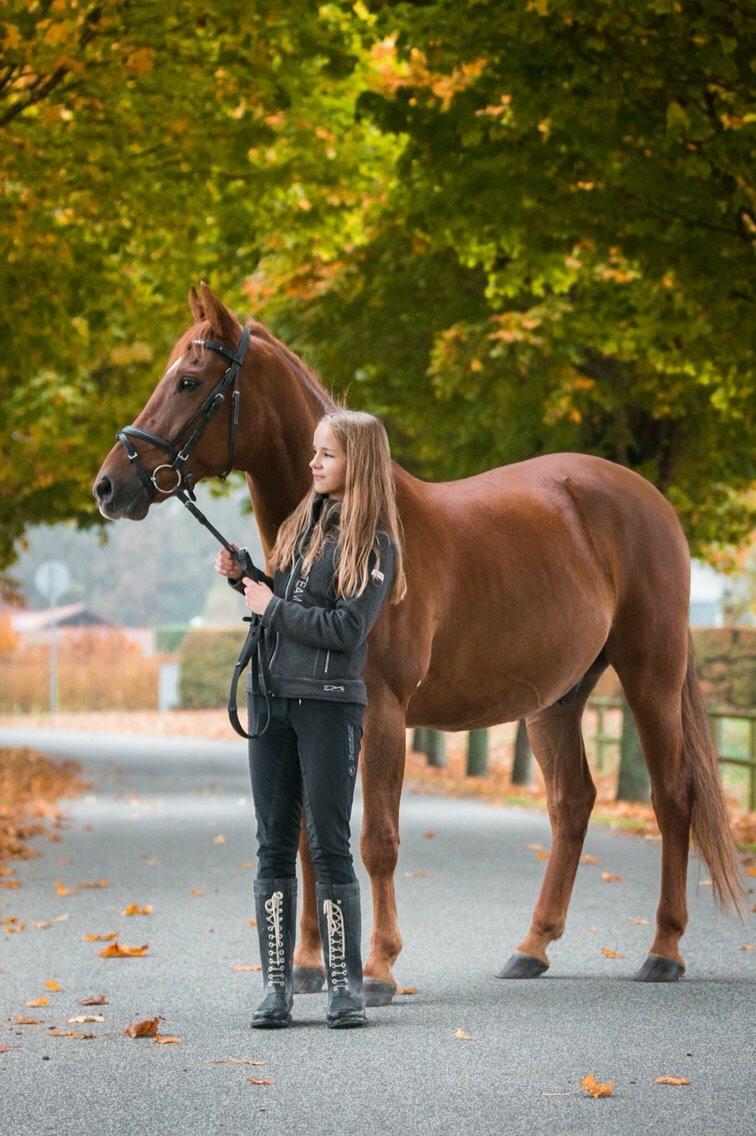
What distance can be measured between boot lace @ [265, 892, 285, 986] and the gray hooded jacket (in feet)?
2.46

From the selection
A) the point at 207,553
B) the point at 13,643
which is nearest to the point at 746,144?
the point at 13,643

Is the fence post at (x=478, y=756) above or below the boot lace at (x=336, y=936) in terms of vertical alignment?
below

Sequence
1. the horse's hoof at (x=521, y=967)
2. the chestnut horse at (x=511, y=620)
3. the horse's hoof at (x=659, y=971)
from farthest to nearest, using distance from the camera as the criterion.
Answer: the horse's hoof at (x=521, y=967), the horse's hoof at (x=659, y=971), the chestnut horse at (x=511, y=620)

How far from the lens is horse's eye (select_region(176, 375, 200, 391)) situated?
640 cm

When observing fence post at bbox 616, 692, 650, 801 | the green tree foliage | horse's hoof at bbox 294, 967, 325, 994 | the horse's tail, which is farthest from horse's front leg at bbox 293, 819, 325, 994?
fence post at bbox 616, 692, 650, 801

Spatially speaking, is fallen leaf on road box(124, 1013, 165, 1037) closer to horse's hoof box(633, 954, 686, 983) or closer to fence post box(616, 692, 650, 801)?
horse's hoof box(633, 954, 686, 983)

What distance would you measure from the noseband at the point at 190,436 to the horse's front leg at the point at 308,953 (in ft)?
5.02

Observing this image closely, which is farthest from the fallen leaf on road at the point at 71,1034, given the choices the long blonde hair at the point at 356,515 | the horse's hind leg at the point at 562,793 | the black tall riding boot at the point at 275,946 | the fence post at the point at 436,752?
the fence post at the point at 436,752

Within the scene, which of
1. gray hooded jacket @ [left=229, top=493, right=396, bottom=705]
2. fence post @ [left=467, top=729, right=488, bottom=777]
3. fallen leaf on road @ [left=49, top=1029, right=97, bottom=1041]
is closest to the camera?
gray hooded jacket @ [left=229, top=493, right=396, bottom=705]

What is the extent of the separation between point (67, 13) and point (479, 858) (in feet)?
20.9

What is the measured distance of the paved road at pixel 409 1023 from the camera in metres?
4.97

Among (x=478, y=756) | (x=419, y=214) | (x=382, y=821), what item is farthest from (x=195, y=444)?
(x=478, y=756)

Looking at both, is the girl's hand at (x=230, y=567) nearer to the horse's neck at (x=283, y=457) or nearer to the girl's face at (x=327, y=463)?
the girl's face at (x=327, y=463)

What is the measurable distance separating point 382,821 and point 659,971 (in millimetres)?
1605
